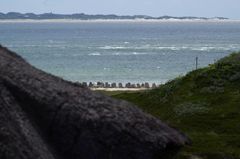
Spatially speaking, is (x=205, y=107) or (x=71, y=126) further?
(x=205, y=107)

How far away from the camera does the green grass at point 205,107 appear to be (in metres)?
14.0

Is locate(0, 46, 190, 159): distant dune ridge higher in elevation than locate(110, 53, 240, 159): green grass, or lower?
higher

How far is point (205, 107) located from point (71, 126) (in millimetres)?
10221

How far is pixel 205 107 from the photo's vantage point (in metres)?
17.0

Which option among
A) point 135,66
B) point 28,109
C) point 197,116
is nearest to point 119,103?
point 28,109

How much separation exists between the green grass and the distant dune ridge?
18.8 ft

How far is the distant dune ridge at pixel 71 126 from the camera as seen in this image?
6941mm

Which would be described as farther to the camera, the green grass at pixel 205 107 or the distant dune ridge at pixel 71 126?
the green grass at pixel 205 107

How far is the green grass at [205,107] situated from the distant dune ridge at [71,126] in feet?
18.8

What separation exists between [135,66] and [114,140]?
309ft

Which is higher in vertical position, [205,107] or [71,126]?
[71,126]

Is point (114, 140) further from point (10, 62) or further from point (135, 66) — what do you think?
point (135, 66)

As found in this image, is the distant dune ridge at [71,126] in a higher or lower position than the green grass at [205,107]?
higher

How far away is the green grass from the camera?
45.9 feet
